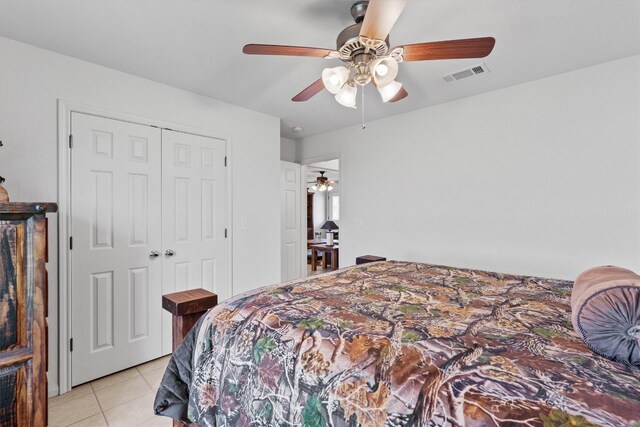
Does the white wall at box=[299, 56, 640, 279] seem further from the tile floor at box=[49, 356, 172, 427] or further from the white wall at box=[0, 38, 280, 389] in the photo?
the tile floor at box=[49, 356, 172, 427]

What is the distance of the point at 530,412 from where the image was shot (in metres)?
0.62

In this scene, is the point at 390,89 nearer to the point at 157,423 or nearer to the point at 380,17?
the point at 380,17

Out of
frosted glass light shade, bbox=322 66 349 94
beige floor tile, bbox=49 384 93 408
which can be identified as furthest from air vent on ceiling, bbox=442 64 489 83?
beige floor tile, bbox=49 384 93 408

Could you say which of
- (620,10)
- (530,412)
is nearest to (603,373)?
(530,412)

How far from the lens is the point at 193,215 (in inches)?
115

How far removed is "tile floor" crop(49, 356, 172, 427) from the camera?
1.86 meters

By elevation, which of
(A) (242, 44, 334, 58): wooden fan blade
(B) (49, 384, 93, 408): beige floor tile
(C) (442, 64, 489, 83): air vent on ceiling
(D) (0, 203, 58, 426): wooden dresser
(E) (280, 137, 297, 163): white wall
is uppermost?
(C) (442, 64, 489, 83): air vent on ceiling

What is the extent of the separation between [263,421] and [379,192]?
9.97ft

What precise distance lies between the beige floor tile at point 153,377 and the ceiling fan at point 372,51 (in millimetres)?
2408

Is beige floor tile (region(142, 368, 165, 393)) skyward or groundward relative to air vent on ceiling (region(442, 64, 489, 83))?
groundward

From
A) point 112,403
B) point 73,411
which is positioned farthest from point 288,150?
point 73,411

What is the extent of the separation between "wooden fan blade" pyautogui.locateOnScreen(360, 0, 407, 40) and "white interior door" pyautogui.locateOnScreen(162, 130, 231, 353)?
6.78 feet

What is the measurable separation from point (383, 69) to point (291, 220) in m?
3.01

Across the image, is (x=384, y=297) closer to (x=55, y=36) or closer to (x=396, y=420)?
(x=396, y=420)
